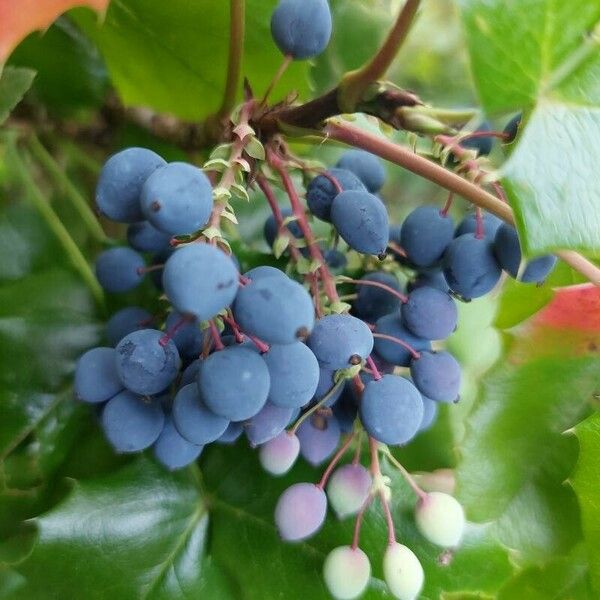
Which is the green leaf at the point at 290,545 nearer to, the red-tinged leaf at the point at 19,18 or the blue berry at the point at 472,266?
the blue berry at the point at 472,266

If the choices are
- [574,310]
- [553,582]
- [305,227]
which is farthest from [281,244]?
[553,582]

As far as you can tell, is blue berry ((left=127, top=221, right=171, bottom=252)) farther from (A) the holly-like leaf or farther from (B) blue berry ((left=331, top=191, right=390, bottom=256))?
(A) the holly-like leaf

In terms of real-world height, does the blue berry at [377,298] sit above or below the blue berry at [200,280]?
below

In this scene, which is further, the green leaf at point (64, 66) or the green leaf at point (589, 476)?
the green leaf at point (64, 66)

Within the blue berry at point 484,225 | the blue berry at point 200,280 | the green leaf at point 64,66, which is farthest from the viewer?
the green leaf at point 64,66

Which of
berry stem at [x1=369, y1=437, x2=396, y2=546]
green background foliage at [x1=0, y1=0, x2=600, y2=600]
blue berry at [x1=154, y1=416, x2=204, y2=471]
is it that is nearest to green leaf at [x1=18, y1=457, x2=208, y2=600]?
green background foliage at [x1=0, y1=0, x2=600, y2=600]

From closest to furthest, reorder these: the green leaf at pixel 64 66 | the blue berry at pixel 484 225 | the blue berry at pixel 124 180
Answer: the blue berry at pixel 124 180 → the blue berry at pixel 484 225 → the green leaf at pixel 64 66

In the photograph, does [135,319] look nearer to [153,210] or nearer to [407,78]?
[153,210]

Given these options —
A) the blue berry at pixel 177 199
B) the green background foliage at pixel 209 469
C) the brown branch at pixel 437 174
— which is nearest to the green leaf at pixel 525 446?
the green background foliage at pixel 209 469

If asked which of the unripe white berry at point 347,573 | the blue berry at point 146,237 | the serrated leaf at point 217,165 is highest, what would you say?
the serrated leaf at point 217,165

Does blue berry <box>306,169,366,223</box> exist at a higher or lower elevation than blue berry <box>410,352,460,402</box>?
higher
